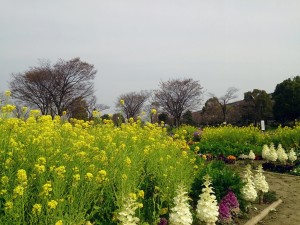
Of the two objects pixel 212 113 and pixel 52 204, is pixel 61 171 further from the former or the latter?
pixel 212 113

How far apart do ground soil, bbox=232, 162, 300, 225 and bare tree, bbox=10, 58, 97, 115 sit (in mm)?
26871

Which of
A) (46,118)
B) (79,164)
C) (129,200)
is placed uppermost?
(46,118)

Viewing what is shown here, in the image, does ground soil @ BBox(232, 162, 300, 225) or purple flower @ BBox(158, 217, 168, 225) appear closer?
purple flower @ BBox(158, 217, 168, 225)

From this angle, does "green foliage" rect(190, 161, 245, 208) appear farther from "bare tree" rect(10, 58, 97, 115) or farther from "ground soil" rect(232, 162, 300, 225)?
"bare tree" rect(10, 58, 97, 115)

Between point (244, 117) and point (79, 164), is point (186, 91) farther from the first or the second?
point (79, 164)

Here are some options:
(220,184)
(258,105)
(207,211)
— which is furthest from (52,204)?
(258,105)

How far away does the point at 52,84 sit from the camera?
34.6 m

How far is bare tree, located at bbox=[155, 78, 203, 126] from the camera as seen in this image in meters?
47.2

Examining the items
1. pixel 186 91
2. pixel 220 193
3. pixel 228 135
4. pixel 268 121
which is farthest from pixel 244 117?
pixel 220 193

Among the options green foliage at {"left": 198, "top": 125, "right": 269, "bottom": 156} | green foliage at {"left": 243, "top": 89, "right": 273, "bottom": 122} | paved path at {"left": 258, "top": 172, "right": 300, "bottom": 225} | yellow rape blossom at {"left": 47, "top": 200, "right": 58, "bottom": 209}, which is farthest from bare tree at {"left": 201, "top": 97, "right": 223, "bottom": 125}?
yellow rape blossom at {"left": 47, "top": 200, "right": 58, "bottom": 209}

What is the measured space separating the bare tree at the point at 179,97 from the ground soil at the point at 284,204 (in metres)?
36.7

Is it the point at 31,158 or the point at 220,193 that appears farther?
the point at 220,193

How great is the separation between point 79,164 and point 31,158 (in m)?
0.54

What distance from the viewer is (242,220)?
241 inches
